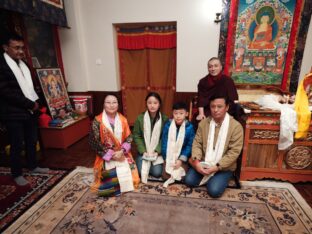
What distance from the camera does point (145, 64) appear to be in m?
3.75

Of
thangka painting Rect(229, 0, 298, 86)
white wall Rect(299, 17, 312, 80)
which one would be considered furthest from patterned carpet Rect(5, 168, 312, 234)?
white wall Rect(299, 17, 312, 80)

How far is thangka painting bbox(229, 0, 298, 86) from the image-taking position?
2.92m

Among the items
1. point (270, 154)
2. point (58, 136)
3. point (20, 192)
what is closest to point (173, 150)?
point (270, 154)

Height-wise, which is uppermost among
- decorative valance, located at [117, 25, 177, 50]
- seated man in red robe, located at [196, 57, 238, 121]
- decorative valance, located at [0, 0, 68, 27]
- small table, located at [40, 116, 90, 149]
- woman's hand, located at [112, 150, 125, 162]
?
decorative valance, located at [0, 0, 68, 27]

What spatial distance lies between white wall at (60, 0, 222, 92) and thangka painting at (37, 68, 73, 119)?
1.24ft

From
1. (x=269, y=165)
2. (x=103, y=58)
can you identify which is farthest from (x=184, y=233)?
(x=103, y=58)

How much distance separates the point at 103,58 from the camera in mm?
3697

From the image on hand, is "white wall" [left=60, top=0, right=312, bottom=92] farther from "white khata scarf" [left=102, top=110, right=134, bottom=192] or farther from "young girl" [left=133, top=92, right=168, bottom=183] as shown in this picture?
"white khata scarf" [left=102, top=110, right=134, bottom=192]

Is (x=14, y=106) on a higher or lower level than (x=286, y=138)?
higher

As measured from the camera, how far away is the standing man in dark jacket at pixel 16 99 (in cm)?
191

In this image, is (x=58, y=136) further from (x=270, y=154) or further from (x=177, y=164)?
(x=270, y=154)

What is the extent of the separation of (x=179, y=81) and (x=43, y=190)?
2.57 metres

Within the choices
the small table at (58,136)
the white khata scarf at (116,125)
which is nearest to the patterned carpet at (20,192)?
the small table at (58,136)

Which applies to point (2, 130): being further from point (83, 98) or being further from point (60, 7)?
point (60, 7)
